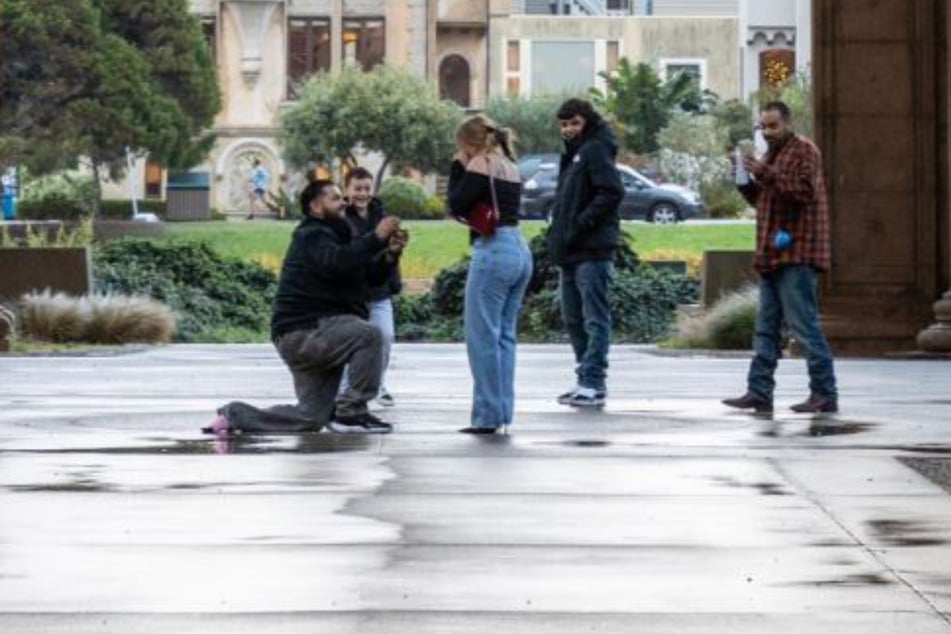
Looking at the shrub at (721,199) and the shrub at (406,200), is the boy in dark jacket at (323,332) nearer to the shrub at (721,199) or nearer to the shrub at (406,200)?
the shrub at (721,199)

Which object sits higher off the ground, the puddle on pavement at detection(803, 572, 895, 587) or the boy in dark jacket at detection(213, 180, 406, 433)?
the boy in dark jacket at detection(213, 180, 406, 433)

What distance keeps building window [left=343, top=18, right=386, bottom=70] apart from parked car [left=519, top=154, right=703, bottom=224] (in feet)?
83.0

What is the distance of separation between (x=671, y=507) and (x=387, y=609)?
2991 mm

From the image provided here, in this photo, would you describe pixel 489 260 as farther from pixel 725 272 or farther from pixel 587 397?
pixel 725 272

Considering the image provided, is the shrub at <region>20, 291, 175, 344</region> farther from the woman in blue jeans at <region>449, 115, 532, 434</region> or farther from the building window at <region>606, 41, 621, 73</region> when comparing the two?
the building window at <region>606, 41, 621, 73</region>

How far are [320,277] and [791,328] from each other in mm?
2840

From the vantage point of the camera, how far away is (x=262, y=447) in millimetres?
14680

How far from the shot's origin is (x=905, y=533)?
35.9 feet

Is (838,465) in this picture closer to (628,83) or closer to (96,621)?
(96,621)

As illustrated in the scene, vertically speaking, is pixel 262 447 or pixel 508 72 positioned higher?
pixel 508 72

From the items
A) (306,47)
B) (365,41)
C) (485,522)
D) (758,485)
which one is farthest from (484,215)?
(365,41)

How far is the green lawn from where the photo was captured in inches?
2003

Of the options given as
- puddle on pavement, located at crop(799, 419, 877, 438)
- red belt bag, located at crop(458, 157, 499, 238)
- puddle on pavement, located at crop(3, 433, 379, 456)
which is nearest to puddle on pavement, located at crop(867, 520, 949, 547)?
puddle on pavement, located at crop(3, 433, 379, 456)

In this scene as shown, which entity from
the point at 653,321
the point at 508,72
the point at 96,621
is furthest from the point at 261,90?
the point at 96,621
